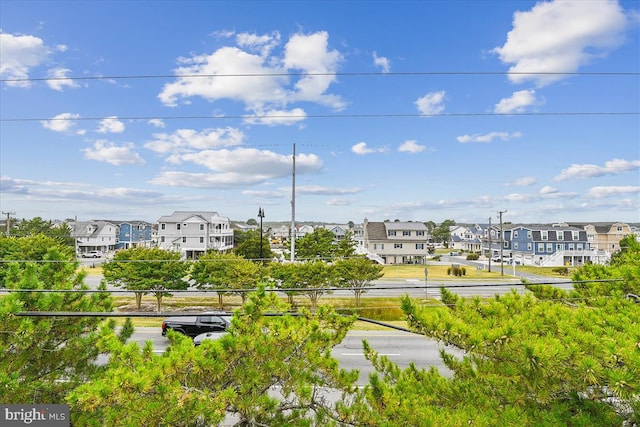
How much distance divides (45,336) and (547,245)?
180 feet

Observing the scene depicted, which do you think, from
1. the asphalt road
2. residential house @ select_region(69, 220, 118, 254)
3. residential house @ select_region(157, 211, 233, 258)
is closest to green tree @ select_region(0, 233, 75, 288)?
the asphalt road

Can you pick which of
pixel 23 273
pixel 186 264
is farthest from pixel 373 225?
pixel 23 273

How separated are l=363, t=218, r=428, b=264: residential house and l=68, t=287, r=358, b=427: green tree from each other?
40026 millimetres

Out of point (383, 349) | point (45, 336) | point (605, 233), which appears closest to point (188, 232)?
point (383, 349)

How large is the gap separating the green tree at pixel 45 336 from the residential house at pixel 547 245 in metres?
47.7

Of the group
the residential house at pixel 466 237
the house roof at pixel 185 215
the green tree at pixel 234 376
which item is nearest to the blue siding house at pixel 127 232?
the house roof at pixel 185 215

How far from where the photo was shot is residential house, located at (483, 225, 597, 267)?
140ft

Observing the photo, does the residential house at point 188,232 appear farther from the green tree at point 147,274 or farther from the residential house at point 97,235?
the green tree at point 147,274

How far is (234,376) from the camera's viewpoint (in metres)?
3.19

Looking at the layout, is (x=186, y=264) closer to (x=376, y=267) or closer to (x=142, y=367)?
(x=376, y=267)

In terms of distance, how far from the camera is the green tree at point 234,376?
2.77 meters

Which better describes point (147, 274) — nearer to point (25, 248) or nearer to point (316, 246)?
point (25, 248)

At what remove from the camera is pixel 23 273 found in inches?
181

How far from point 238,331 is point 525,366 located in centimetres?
259
